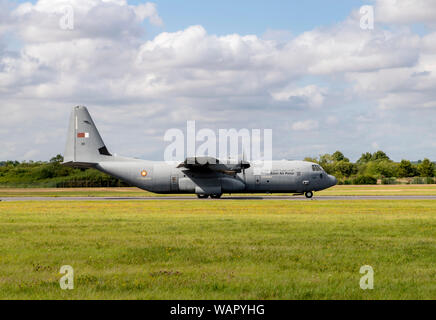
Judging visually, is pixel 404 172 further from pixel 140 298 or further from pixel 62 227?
pixel 140 298

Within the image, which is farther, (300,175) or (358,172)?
(358,172)

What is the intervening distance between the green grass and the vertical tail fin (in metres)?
28.3

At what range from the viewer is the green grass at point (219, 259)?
11.2m

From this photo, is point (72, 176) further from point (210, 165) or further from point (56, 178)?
point (210, 165)

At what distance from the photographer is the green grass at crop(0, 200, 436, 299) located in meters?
11.2

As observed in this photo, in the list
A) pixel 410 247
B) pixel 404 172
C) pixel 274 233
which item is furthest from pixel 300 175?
pixel 404 172

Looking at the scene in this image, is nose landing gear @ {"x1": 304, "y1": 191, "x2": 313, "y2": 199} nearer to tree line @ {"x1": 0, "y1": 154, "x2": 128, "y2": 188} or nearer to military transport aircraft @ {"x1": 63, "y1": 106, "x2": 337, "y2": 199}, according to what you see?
military transport aircraft @ {"x1": 63, "y1": 106, "x2": 337, "y2": 199}

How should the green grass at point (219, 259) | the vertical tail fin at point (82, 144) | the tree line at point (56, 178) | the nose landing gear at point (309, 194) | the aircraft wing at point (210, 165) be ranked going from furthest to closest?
the tree line at point (56, 178) < the vertical tail fin at point (82, 144) < the nose landing gear at point (309, 194) < the aircraft wing at point (210, 165) < the green grass at point (219, 259)

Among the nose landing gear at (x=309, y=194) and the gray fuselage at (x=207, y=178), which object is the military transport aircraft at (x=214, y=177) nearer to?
the gray fuselage at (x=207, y=178)

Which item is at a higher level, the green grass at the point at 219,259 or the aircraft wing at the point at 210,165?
the aircraft wing at the point at 210,165

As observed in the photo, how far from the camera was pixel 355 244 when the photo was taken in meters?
18.2

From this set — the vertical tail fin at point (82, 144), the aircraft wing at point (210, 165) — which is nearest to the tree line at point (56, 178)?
the vertical tail fin at point (82, 144)

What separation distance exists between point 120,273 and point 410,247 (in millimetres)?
10164

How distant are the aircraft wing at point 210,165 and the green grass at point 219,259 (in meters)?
24.3
